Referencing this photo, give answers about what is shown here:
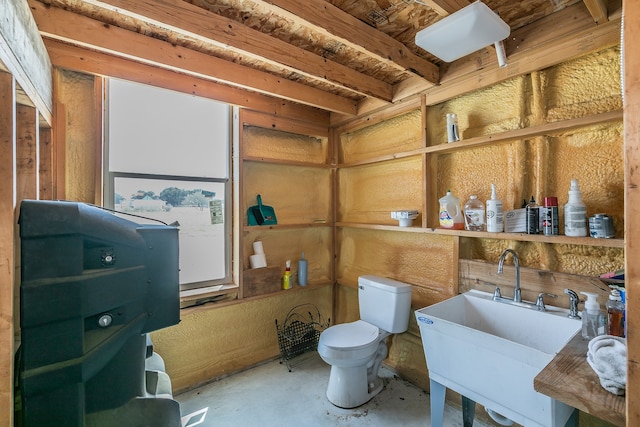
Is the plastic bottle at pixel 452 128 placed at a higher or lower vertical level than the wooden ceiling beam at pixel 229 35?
lower

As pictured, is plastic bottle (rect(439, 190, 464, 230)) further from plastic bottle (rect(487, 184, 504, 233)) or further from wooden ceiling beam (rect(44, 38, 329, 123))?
wooden ceiling beam (rect(44, 38, 329, 123))

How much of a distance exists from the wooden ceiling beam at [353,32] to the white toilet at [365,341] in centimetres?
157

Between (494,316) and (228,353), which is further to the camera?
(228,353)

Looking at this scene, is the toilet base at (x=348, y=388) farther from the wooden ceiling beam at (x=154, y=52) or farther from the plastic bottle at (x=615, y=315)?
the wooden ceiling beam at (x=154, y=52)

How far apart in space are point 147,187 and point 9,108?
46.4 inches

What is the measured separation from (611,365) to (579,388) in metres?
0.12

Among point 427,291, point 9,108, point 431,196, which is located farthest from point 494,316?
point 9,108

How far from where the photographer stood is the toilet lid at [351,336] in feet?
6.57

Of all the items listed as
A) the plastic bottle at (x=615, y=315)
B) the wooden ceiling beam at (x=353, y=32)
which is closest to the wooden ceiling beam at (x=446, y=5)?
the wooden ceiling beam at (x=353, y=32)

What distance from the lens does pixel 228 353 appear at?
2379 millimetres

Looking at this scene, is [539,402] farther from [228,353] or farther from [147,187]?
[147,187]

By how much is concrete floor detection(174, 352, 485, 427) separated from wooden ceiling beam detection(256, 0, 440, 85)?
7.49 ft

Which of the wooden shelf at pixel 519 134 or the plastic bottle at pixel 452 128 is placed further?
the plastic bottle at pixel 452 128

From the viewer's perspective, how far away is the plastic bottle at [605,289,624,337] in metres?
1.17
